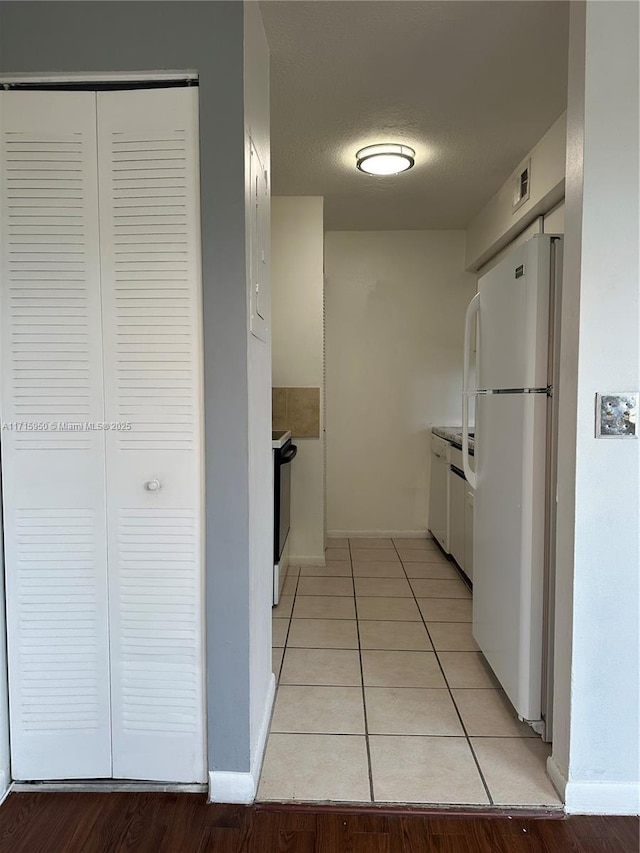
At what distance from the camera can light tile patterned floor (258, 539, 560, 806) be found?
168cm

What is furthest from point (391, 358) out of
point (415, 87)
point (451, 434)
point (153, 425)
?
point (153, 425)

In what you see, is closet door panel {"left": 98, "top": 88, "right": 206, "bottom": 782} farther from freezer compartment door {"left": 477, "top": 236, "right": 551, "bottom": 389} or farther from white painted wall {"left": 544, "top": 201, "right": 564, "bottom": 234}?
white painted wall {"left": 544, "top": 201, "right": 564, "bottom": 234}

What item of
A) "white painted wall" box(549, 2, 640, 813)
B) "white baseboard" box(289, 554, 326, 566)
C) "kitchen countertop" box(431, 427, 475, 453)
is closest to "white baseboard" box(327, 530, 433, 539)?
"white baseboard" box(289, 554, 326, 566)

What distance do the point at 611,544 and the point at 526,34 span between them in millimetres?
1782

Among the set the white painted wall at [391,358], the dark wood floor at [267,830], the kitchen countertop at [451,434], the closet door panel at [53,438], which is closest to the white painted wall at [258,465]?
the dark wood floor at [267,830]

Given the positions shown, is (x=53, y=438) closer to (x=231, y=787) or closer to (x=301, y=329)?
(x=231, y=787)

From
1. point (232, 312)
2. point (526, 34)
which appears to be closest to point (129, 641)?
point (232, 312)

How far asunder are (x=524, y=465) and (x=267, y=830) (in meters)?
1.36

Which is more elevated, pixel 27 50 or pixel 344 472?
pixel 27 50

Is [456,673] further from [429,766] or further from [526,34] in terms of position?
[526,34]

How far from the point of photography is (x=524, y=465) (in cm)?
187

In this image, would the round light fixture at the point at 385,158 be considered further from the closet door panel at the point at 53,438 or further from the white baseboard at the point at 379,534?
the white baseboard at the point at 379,534

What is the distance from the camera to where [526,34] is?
1.94 m

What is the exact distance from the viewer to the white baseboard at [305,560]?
12.5 feet
